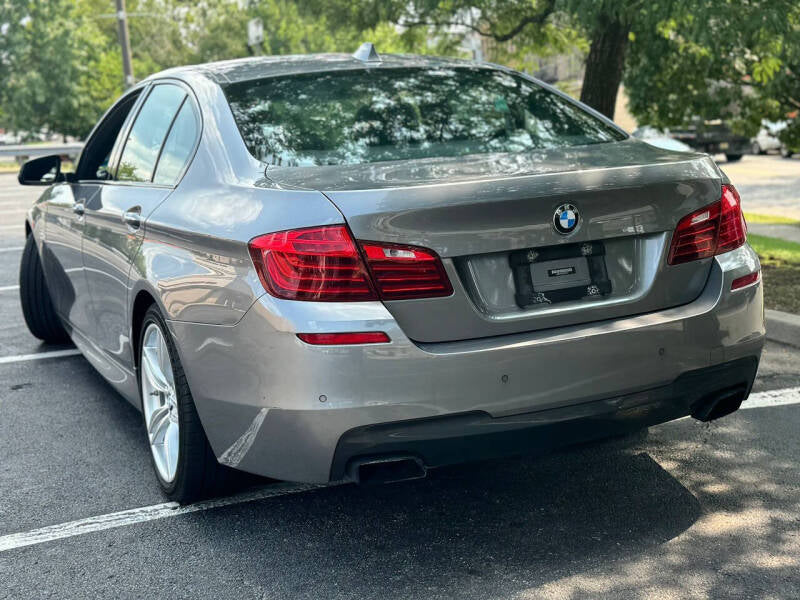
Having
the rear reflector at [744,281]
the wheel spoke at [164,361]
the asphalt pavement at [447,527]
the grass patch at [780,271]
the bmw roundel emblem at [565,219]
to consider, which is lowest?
the grass patch at [780,271]

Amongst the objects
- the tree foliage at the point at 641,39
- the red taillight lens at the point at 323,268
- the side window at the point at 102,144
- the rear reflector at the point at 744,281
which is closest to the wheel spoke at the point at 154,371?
the red taillight lens at the point at 323,268

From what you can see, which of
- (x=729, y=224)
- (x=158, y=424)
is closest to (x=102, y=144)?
(x=158, y=424)

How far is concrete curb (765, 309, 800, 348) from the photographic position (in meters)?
6.38

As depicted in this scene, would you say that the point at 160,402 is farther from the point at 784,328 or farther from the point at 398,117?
the point at 784,328

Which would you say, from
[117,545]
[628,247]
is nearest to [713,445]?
[628,247]

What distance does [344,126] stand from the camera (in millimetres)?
3904

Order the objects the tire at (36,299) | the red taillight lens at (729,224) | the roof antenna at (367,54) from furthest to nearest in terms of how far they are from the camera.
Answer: the tire at (36,299) → the roof antenna at (367,54) → the red taillight lens at (729,224)

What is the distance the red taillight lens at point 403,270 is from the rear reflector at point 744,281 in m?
1.12

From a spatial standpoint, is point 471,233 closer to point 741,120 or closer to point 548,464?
point 548,464

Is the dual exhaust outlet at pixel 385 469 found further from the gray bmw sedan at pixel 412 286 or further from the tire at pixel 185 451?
the tire at pixel 185 451

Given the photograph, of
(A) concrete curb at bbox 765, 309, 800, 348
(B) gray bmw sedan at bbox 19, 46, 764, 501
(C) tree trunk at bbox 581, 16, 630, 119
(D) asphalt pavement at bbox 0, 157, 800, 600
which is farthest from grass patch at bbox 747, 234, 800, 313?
(B) gray bmw sedan at bbox 19, 46, 764, 501

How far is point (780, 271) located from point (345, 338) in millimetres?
6594

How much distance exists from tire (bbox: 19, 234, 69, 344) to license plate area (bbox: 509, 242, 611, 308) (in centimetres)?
413

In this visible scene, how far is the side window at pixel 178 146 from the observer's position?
160 inches
